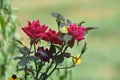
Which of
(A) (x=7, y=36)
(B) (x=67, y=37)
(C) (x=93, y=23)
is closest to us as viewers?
(B) (x=67, y=37)

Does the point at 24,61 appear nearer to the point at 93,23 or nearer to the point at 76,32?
the point at 76,32

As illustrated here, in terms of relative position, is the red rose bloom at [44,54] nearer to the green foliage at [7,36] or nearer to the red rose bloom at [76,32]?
the red rose bloom at [76,32]

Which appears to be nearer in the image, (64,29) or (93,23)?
(64,29)

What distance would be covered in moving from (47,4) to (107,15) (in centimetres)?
187

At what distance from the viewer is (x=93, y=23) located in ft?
38.2

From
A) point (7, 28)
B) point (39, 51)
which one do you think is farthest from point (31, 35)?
point (7, 28)

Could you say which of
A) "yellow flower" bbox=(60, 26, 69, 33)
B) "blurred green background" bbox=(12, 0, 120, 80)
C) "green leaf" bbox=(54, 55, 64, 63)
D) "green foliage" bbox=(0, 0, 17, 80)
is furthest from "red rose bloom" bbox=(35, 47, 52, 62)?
"blurred green background" bbox=(12, 0, 120, 80)

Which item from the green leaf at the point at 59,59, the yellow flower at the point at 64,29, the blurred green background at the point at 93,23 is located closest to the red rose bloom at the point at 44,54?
the green leaf at the point at 59,59

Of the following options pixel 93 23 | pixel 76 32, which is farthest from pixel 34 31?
pixel 93 23

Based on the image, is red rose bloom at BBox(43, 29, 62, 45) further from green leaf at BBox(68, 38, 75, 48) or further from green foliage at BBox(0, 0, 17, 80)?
green foliage at BBox(0, 0, 17, 80)

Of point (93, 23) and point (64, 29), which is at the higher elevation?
point (64, 29)

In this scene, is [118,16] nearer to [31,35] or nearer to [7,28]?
[7,28]

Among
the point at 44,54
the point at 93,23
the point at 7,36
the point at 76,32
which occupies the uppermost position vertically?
the point at 76,32

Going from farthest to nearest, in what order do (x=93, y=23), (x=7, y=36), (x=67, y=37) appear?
1. (x=93, y=23)
2. (x=7, y=36)
3. (x=67, y=37)
